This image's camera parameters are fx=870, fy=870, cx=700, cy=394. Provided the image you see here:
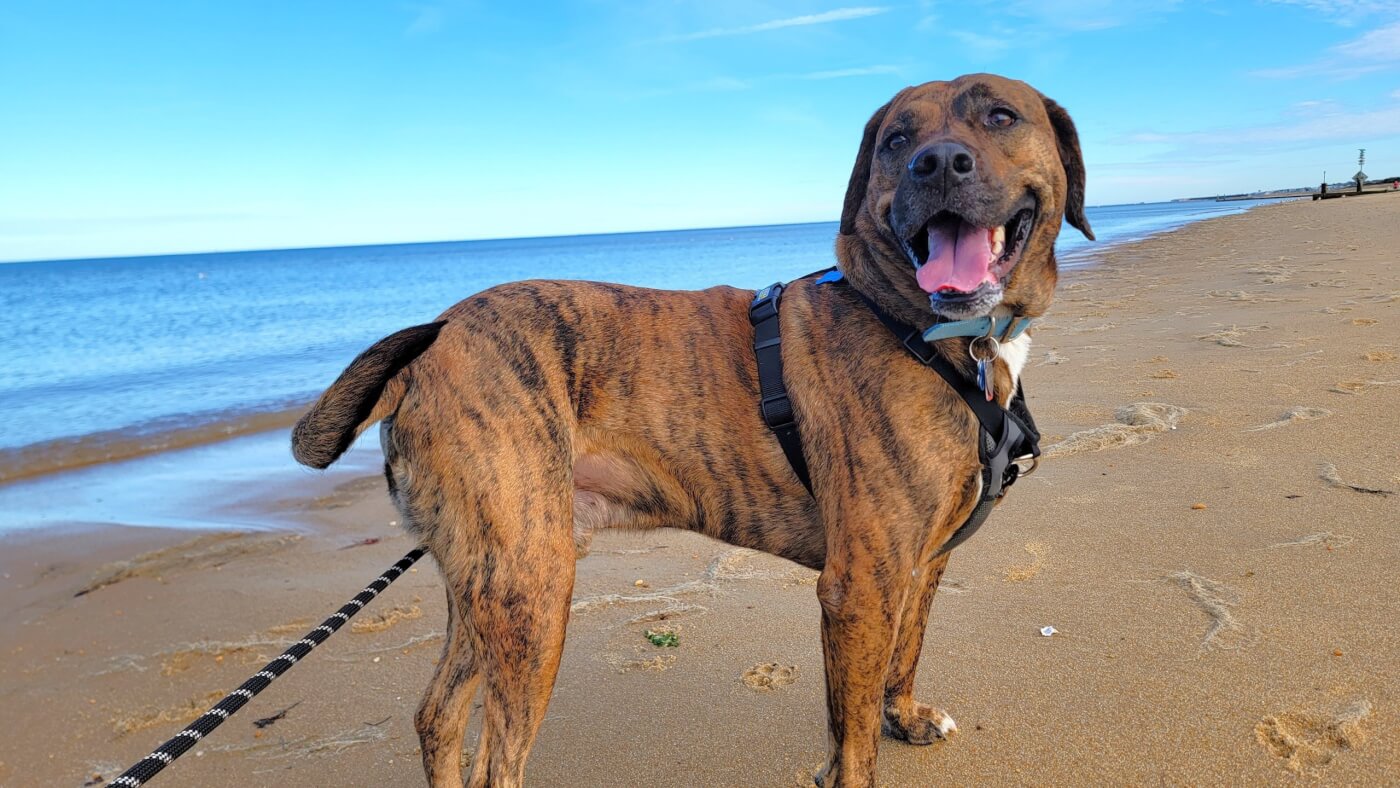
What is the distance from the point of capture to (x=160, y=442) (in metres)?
8.48

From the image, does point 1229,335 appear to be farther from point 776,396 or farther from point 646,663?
point 776,396

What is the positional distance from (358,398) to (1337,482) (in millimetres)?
4364

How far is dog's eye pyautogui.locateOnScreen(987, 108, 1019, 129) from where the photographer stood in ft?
8.84

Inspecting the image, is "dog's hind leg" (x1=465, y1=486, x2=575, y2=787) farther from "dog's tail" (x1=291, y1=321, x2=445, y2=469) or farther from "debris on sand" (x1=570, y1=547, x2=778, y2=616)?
"debris on sand" (x1=570, y1=547, x2=778, y2=616)

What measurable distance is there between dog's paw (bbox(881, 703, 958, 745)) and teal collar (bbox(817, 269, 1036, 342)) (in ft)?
4.12

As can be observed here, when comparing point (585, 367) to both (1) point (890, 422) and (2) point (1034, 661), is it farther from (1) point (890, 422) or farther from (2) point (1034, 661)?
(2) point (1034, 661)

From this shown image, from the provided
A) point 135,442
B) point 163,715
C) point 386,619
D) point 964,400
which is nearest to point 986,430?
point 964,400

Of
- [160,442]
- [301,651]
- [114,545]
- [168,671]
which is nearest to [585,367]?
[301,651]

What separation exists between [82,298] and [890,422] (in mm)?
47511

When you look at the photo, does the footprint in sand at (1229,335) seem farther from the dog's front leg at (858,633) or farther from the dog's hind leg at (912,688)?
the dog's front leg at (858,633)

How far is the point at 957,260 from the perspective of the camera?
2.43 metres

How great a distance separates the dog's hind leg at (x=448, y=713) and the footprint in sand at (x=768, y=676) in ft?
3.48

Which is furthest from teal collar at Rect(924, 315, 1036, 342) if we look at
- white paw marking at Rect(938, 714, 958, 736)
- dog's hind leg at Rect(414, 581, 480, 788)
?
dog's hind leg at Rect(414, 581, 480, 788)

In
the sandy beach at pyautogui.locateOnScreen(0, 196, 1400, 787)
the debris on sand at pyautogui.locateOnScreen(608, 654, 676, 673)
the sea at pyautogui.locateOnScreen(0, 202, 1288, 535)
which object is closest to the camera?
the sandy beach at pyautogui.locateOnScreen(0, 196, 1400, 787)
